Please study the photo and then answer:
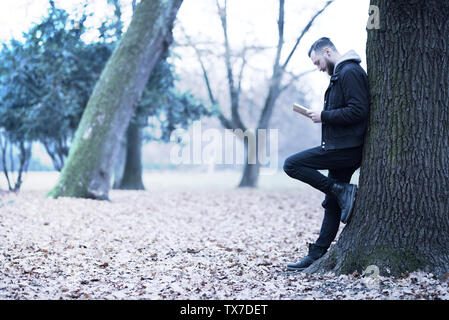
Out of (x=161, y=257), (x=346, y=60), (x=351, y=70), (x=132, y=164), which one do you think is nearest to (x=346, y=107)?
(x=351, y=70)

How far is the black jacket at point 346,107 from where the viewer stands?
13.3 ft

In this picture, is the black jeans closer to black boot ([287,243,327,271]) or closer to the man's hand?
the man's hand

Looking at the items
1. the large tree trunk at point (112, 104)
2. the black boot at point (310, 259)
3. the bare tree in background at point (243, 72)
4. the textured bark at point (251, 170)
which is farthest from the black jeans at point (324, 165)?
the textured bark at point (251, 170)

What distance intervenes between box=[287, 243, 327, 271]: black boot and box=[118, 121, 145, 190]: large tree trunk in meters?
13.7

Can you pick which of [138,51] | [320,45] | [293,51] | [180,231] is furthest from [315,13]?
[320,45]

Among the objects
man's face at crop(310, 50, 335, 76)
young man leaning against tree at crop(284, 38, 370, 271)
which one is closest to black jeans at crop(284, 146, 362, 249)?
young man leaning against tree at crop(284, 38, 370, 271)

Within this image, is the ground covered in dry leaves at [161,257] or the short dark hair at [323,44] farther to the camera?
the short dark hair at [323,44]

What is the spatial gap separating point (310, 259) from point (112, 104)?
751cm

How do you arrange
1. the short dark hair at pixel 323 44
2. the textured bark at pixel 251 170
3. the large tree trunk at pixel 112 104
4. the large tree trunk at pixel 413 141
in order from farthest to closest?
1. the textured bark at pixel 251 170
2. the large tree trunk at pixel 112 104
3. the short dark hair at pixel 323 44
4. the large tree trunk at pixel 413 141

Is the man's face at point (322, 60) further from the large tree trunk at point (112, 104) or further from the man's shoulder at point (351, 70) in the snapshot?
the large tree trunk at point (112, 104)

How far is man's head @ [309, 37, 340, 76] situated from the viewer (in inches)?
171

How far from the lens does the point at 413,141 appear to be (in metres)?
3.97

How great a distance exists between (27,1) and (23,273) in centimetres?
868

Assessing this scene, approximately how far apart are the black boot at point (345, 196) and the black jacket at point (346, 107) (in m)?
0.37
